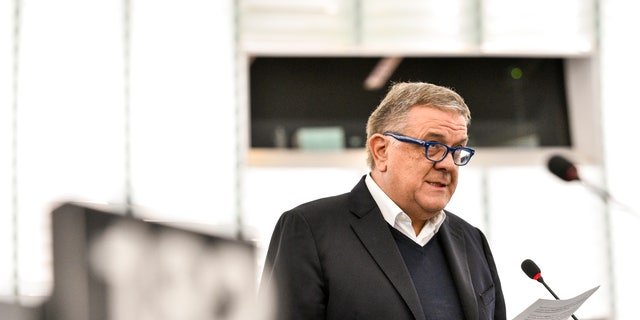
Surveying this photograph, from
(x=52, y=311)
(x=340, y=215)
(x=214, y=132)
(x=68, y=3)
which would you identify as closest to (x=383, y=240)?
(x=340, y=215)

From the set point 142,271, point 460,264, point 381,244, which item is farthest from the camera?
point 460,264

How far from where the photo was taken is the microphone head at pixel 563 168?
2918mm

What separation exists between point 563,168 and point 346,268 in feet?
2.56

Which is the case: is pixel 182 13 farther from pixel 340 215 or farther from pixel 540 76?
pixel 340 215

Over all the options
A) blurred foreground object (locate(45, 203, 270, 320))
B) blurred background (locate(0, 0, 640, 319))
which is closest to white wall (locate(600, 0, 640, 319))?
blurred background (locate(0, 0, 640, 319))

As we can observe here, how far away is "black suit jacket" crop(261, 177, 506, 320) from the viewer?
104 inches

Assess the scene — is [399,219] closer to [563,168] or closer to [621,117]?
[563,168]

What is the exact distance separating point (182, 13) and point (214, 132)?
102 centimetres

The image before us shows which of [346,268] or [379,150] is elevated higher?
[379,150]

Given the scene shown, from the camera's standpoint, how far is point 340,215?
282cm

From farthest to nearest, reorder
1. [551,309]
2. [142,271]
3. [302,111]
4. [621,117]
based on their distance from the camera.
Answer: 1. [621,117]
2. [302,111]
3. [551,309]
4. [142,271]

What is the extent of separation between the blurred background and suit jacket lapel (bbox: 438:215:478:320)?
14.9 feet

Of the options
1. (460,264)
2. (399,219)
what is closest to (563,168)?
(460,264)

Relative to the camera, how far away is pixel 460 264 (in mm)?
2885
